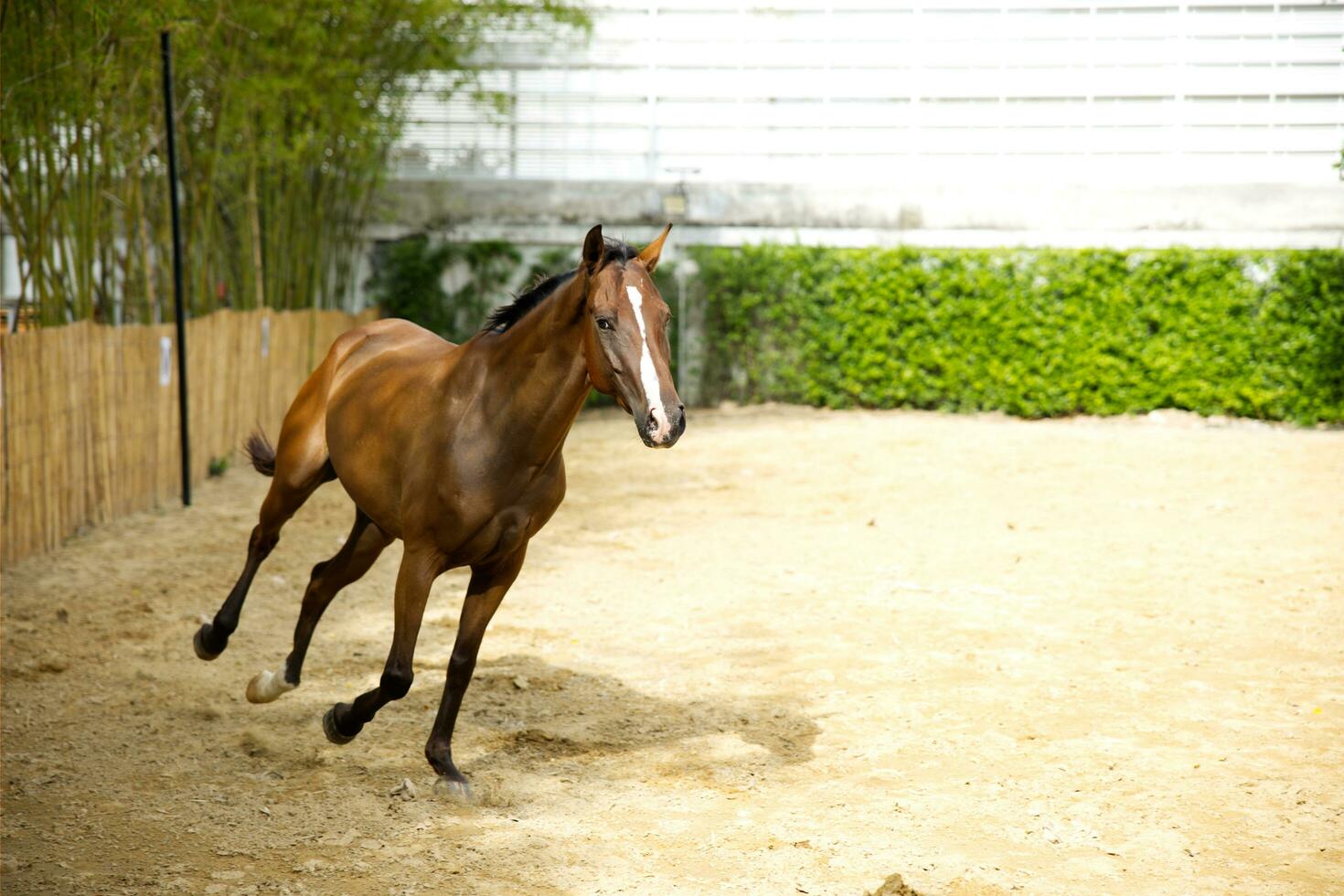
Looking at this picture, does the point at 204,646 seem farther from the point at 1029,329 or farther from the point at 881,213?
the point at 881,213

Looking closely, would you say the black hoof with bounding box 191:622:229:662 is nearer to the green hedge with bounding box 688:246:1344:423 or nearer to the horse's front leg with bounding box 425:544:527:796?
the horse's front leg with bounding box 425:544:527:796

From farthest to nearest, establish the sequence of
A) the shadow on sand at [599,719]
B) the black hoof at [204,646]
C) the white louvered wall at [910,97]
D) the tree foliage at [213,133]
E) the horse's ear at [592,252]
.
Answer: the white louvered wall at [910,97]
the tree foliage at [213,133]
the black hoof at [204,646]
the shadow on sand at [599,719]
the horse's ear at [592,252]

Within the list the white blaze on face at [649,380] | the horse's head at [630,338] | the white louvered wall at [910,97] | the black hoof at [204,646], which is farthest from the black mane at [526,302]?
the white louvered wall at [910,97]

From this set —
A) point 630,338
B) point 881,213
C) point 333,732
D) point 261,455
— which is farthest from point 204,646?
point 881,213

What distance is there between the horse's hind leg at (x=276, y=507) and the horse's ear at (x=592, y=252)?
164 centimetres

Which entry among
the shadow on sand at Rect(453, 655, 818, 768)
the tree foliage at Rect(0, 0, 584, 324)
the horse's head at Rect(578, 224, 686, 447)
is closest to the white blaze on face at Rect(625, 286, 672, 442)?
the horse's head at Rect(578, 224, 686, 447)

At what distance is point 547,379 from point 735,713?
5.98 ft

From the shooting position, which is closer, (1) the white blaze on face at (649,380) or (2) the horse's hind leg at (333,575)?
(1) the white blaze on face at (649,380)

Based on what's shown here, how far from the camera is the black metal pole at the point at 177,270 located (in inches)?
332

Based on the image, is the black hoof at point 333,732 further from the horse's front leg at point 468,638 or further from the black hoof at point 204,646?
the black hoof at point 204,646

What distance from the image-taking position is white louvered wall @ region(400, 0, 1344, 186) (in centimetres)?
1667

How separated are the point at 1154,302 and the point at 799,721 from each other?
11957mm

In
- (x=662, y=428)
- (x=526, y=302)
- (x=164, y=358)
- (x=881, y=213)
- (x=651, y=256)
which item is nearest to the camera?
(x=662, y=428)

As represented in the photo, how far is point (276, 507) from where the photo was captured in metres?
4.90
